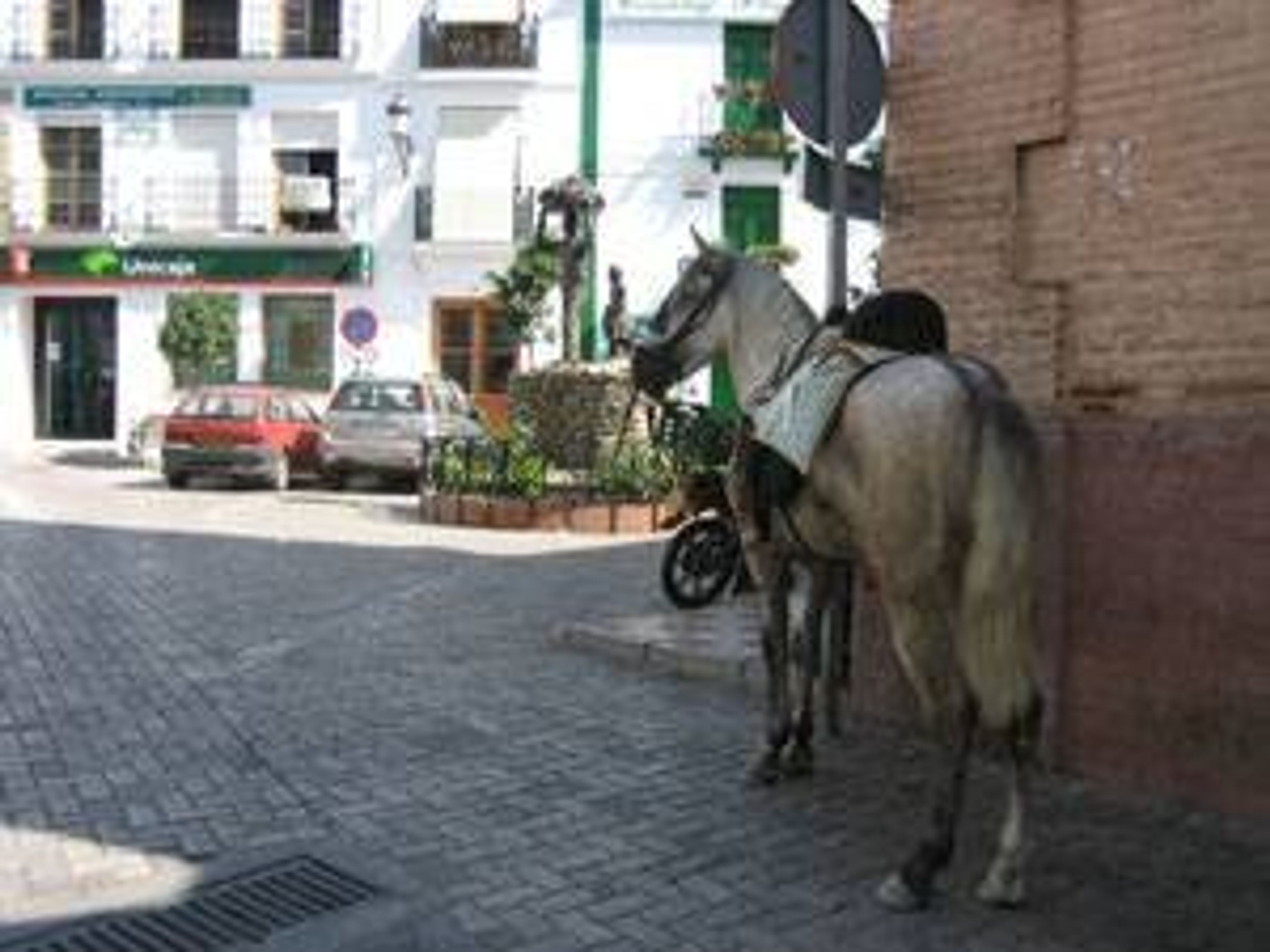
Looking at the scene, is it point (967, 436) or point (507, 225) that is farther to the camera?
point (507, 225)

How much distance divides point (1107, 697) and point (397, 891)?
2996 mm

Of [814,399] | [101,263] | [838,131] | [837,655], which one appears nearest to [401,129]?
[101,263]

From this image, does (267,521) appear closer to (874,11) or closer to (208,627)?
(208,627)

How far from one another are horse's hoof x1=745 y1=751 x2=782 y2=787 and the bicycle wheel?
194 inches

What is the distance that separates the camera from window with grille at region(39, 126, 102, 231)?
3984 cm

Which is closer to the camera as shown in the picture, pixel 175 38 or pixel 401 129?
pixel 401 129

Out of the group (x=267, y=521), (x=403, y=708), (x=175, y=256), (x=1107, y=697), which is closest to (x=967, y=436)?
(x=1107, y=697)

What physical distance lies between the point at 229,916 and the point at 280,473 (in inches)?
829

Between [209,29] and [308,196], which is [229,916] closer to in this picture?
[308,196]

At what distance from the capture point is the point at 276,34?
3956cm

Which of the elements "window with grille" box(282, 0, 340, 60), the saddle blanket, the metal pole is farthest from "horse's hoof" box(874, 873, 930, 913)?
"window with grille" box(282, 0, 340, 60)

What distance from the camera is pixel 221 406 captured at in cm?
2661

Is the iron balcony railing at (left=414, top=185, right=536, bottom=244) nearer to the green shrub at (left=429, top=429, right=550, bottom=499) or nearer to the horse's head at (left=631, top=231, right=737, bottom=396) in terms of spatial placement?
the green shrub at (left=429, top=429, right=550, bottom=499)

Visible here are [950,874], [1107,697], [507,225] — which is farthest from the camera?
[507,225]
